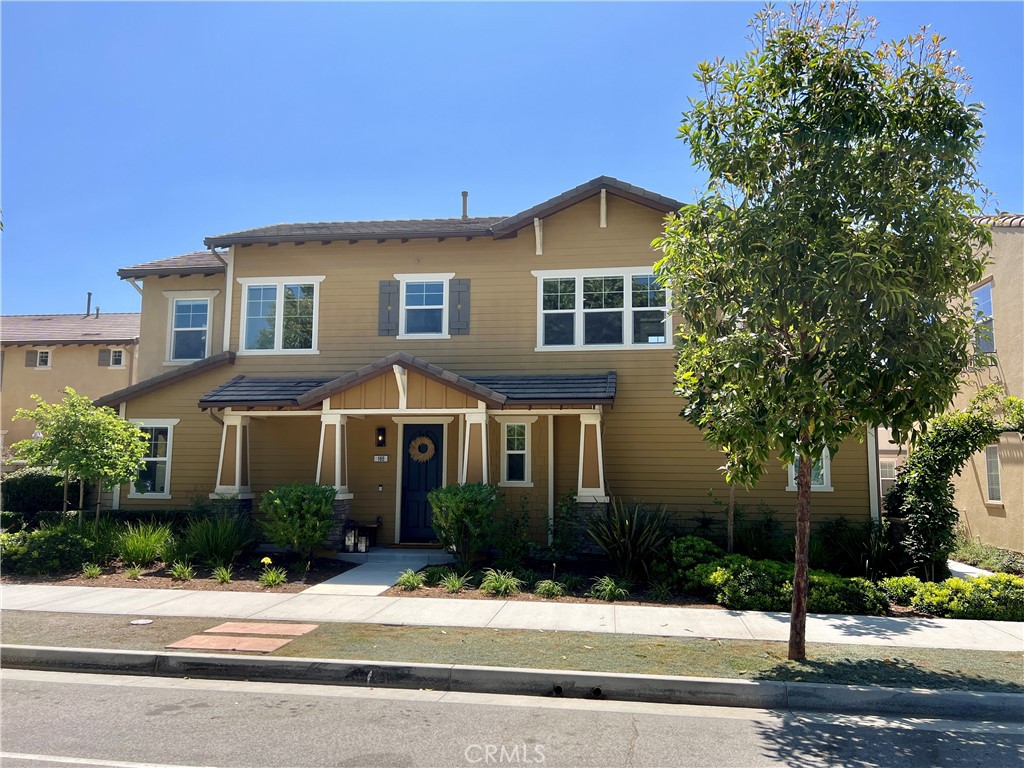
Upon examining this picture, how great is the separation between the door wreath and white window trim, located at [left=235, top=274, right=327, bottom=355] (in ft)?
9.78

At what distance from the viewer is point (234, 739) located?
16.5 ft

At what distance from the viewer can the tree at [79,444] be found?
1194 centimetres

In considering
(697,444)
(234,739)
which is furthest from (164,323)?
(234,739)

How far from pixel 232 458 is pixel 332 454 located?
2.48 metres

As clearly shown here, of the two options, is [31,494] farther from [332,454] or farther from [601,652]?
[601,652]

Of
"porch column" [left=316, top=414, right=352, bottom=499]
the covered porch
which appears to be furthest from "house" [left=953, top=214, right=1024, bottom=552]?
"porch column" [left=316, top=414, right=352, bottom=499]

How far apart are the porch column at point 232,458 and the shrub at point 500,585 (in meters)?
6.06

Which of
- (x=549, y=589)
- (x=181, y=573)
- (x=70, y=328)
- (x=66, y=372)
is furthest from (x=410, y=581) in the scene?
(x=70, y=328)

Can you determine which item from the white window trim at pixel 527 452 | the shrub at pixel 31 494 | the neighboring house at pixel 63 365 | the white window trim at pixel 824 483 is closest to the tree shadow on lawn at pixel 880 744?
the white window trim at pixel 824 483

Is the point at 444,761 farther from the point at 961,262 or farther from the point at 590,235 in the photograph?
the point at 590,235

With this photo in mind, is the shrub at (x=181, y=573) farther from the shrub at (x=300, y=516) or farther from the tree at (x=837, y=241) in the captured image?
the tree at (x=837, y=241)

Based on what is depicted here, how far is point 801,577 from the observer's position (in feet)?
22.9

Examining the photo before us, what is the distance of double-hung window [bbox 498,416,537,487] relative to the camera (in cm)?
1393

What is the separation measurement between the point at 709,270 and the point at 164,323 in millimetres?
13400
